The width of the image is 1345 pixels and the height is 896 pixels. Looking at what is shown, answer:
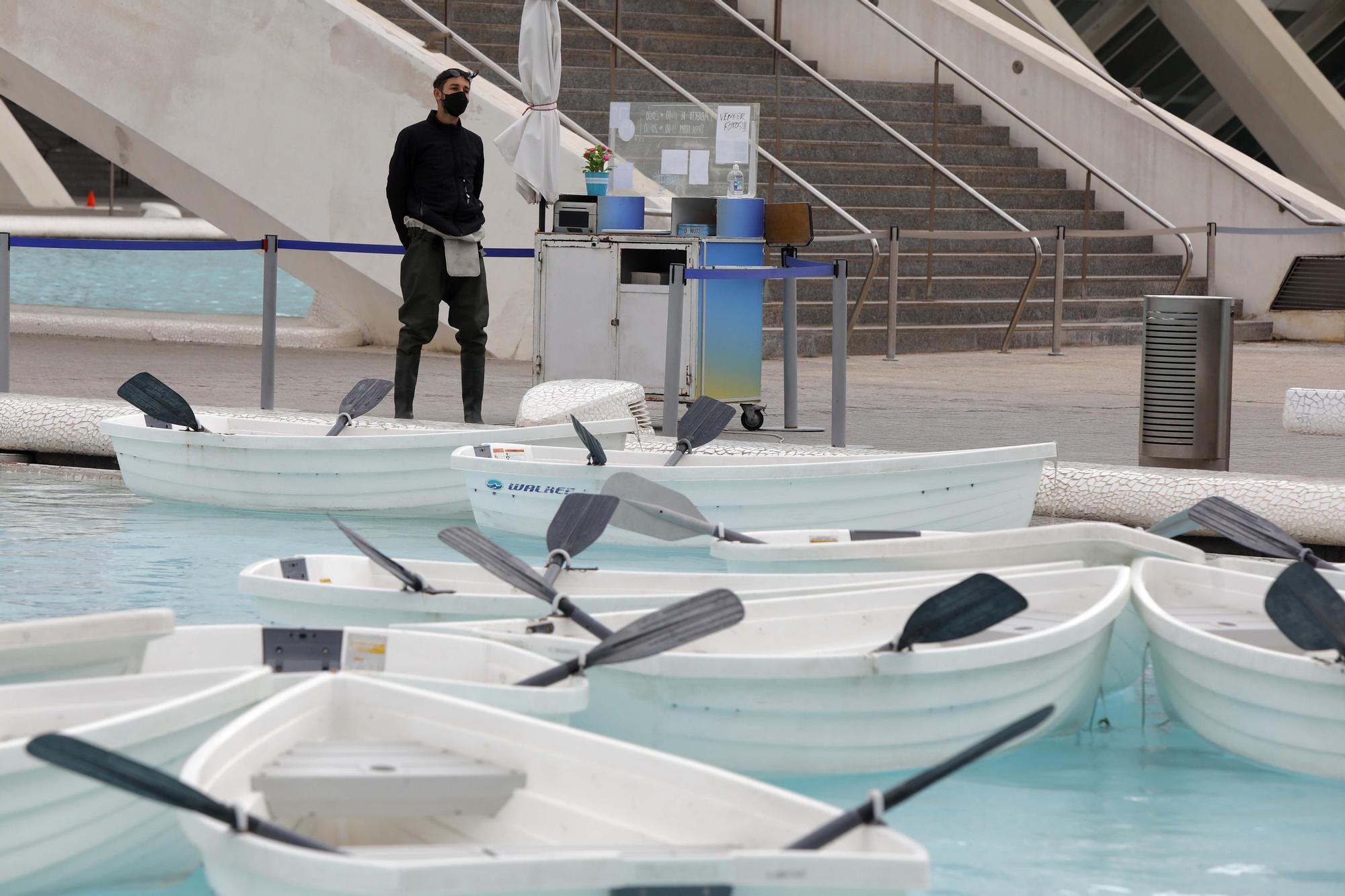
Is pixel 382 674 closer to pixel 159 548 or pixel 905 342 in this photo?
pixel 159 548

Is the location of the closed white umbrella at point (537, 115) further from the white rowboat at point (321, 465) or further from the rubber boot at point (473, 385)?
the white rowboat at point (321, 465)

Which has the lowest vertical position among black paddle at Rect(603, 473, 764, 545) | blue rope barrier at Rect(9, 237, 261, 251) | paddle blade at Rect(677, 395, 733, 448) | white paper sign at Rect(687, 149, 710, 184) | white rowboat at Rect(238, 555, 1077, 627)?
white rowboat at Rect(238, 555, 1077, 627)

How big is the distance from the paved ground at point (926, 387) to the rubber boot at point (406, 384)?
0.52 metres

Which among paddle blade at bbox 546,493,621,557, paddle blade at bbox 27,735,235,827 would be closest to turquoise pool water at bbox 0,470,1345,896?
paddle blade at bbox 27,735,235,827

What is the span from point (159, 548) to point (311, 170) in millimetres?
6285

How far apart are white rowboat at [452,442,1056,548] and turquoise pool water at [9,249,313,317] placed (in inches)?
713

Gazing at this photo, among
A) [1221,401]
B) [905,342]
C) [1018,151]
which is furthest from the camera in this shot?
[1018,151]

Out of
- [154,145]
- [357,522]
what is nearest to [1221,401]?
[357,522]

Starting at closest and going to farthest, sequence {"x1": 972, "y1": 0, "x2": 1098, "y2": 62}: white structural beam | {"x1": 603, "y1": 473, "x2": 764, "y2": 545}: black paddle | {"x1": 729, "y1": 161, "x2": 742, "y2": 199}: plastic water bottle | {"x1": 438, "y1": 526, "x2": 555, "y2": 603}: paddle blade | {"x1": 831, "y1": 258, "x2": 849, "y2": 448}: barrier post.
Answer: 1. {"x1": 438, "y1": 526, "x2": 555, "y2": 603}: paddle blade
2. {"x1": 603, "y1": 473, "x2": 764, "y2": 545}: black paddle
3. {"x1": 831, "y1": 258, "x2": 849, "y2": 448}: barrier post
4. {"x1": 729, "y1": 161, "x2": 742, "y2": 199}: plastic water bottle
5. {"x1": 972, "y1": 0, "x2": 1098, "y2": 62}: white structural beam

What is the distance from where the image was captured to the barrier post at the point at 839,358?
27.5ft

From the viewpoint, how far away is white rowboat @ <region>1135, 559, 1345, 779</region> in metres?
4.38

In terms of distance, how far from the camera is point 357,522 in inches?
304

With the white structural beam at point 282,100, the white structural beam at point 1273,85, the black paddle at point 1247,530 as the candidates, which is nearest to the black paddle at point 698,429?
the black paddle at point 1247,530

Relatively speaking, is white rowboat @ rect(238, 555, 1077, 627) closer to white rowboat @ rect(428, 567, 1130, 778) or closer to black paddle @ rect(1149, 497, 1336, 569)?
white rowboat @ rect(428, 567, 1130, 778)
